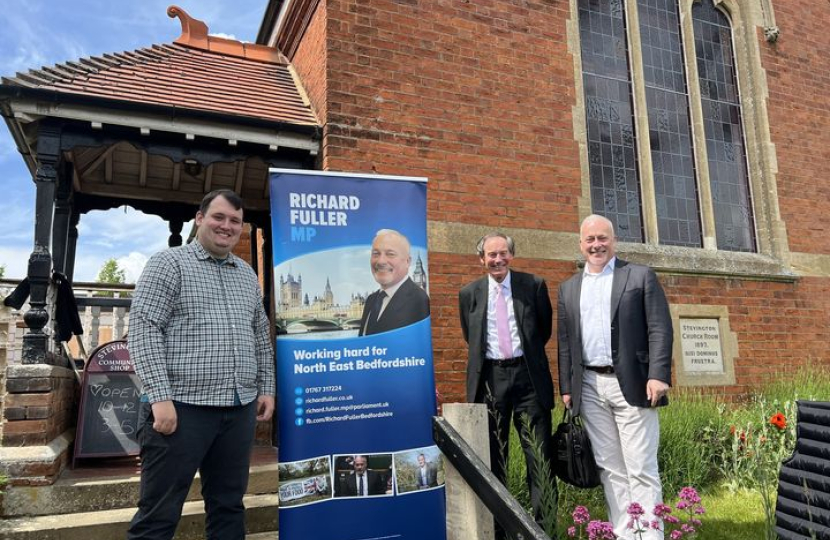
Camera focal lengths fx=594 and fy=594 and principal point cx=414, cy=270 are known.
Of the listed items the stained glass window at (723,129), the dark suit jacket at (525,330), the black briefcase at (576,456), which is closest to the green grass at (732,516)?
the black briefcase at (576,456)

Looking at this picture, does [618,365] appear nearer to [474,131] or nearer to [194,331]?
[194,331]

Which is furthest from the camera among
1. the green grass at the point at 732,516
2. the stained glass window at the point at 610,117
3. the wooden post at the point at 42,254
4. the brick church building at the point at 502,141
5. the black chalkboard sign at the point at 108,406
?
the stained glass window at the point at 610,117

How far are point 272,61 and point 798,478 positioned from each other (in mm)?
7383

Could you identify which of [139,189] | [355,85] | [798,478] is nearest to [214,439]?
[798,478]

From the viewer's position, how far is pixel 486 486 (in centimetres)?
278

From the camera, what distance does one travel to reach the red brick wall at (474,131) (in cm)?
610

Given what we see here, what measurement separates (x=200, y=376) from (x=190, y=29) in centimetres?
600

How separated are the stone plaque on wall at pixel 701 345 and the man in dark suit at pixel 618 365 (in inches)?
161

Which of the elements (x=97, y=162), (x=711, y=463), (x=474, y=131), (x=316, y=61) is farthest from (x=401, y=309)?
(x=97, y=162)

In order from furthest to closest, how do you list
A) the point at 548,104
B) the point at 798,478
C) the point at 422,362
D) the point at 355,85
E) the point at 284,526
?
the point at 548,104 → the point at 355,85 → the point at 422,362 → the point at 284,526 → the point at 798,478

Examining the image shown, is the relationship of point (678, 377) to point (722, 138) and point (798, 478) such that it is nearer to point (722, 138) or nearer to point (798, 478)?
point (722, 138)

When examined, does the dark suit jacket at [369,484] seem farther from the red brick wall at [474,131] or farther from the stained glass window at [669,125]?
the stained glass window at [669,125]

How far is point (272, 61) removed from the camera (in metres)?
7.95

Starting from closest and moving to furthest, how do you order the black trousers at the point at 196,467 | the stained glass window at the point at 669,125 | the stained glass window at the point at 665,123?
1. the black trousers at the point at 196,467
2. the stained glass window at the point at 665,123
3. the stained glass window at the point at 669,125
